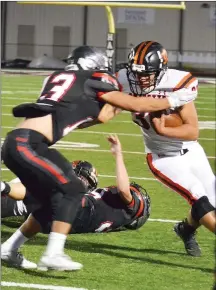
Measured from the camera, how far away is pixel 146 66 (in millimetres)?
5176

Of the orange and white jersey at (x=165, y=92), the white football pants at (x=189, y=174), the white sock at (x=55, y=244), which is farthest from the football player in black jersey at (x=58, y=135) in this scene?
the white football pants at (x=189, y=174)

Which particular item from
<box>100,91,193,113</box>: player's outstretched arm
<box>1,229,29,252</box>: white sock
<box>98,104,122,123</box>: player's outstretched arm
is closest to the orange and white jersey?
<box>100,91,193,113</box>: player's outstretched arm

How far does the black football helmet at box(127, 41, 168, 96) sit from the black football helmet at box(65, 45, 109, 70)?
1.06ft

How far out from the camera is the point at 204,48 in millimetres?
34875

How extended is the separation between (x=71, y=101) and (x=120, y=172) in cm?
73

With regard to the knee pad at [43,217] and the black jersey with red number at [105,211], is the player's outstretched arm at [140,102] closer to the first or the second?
the knee pad at [43,217]

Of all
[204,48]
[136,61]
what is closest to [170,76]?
[136,61]

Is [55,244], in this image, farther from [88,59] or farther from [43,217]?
[88,59]

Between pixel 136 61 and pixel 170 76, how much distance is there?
0.34 metres

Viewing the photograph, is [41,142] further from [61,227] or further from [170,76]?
[170,76]

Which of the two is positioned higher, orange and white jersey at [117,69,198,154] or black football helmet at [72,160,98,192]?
orange and white jersey at [117,69,198,154]

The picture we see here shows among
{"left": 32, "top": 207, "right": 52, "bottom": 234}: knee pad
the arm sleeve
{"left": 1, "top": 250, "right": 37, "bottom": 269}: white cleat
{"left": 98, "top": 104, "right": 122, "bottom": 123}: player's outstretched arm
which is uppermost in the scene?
{"left": 98, "top": 104, "right": 122, "bottom": 123}: player's outstretched arm

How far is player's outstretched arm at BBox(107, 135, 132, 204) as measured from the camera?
202 inches

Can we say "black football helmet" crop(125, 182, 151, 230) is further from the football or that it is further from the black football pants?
the black football pants
